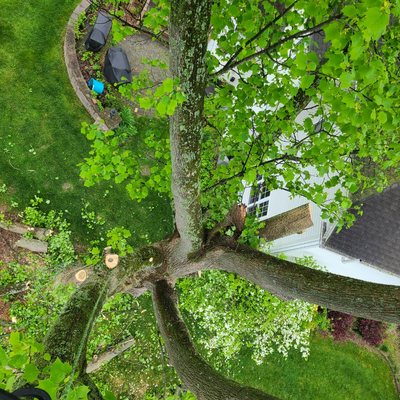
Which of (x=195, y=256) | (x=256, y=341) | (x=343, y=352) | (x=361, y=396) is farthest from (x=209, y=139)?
(x=361, y=396)

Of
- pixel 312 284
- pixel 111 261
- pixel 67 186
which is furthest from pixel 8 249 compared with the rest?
pixel 312 284

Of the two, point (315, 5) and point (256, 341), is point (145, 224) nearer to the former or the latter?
point (256, 341)

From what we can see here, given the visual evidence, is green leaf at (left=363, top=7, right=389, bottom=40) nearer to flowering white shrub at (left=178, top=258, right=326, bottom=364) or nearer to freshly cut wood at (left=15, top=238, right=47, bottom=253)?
flowering white shrub at (left=178, top=258, right=326, bottom=364)

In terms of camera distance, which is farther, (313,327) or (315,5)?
(313,327)

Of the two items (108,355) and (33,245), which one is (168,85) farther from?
(108,355)

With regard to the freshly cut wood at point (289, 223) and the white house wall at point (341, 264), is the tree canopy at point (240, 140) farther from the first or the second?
the white house wall at point (341, 264)

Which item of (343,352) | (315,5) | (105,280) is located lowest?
(343,352)
